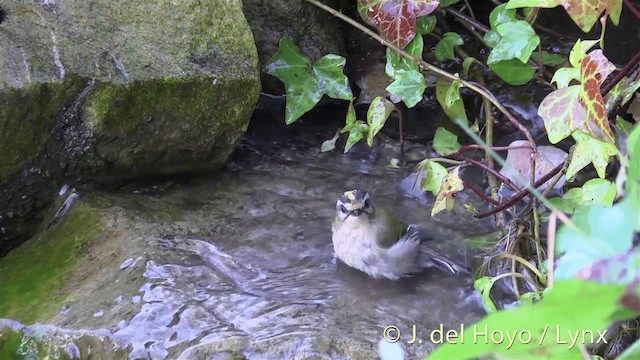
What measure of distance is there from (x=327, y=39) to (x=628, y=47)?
64.4 inches

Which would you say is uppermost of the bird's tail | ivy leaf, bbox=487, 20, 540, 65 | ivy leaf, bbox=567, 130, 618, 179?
ivy leaf, bbox=487, 20, 540, 65

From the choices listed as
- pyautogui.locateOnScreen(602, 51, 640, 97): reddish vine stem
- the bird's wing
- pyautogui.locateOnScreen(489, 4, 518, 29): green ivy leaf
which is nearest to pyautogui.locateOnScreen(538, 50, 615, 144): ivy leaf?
pyautogui.locateOnScreen(602, 51, 640, 97): reddish vine stem

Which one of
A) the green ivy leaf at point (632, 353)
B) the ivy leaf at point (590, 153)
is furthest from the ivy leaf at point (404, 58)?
the green ivy leaf at point (632, 353)

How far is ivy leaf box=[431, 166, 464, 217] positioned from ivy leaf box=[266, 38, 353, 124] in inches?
31.8

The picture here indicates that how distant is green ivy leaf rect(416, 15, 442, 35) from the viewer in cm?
361

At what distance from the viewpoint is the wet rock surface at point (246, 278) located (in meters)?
2.32

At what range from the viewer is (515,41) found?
9.92 feet

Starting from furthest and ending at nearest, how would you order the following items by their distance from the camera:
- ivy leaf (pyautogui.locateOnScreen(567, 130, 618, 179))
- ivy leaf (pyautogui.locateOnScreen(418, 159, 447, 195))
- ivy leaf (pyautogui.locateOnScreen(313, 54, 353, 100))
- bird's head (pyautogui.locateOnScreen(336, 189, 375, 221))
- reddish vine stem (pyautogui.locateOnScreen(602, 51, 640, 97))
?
1. ivy leaf (pyautogui.locateOnScreen(313, 54, 353, 100))
2. ivy leaf (pyautogui.locateOnScreen(418, 159, 447, 195))
3. bird's head (pyautogui.locateOnScreen(336, 189, 375, 221))
4. reddish vine stem (pyautogui.locateOnScreen(602, 51, 640, 97))
5. ivy leaf (pyautogui.locateOnScreen(567, 130, 618, 179))

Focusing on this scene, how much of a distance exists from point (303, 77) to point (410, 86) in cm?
62

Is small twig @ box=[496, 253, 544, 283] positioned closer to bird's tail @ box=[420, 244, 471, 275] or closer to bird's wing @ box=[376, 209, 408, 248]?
bird's tail @ box=[420, 244, 471, 275]

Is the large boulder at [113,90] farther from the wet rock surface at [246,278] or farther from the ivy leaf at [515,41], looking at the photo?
the ivy leaf at [515,41]

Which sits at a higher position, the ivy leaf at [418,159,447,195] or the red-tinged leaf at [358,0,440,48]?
the red-tinged leaf at [358,0,440,48]

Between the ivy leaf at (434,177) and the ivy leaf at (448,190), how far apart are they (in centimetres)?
3

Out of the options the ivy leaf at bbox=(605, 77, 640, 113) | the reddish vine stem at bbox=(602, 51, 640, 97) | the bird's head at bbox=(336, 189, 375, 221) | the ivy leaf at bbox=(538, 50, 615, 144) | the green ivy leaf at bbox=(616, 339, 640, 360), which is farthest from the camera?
the bird's head at bbox=(336, 189, 375, 221)
